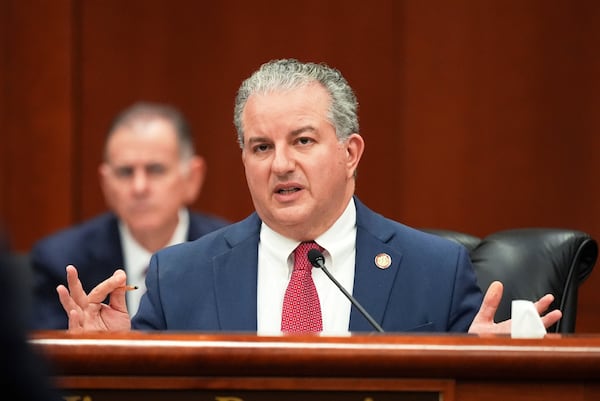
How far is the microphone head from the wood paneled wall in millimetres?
2283

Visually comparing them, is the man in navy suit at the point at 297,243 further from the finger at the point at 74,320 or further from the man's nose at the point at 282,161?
the finger at the point at 74,320

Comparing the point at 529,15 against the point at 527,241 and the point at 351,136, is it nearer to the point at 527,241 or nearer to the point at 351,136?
the point at 527,241

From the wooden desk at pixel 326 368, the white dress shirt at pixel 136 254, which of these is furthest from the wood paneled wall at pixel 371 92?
the wooden desk at pixel 326 368

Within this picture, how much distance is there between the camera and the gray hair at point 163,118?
3.94 m

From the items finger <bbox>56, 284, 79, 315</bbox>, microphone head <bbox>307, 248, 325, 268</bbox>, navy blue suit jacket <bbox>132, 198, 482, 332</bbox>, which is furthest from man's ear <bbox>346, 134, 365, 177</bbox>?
finger <bbox>56, 284, 79, 315</bbox>

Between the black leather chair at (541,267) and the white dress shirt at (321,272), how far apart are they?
1.54 feet

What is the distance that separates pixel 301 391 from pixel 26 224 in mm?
3088

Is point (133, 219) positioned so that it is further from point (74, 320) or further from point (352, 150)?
point (74, 320)

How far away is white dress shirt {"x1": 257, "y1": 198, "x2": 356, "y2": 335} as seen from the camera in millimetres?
2371

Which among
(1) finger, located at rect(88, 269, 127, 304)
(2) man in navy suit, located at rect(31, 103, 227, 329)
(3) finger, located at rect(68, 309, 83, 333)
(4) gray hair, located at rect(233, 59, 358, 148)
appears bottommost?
(3) finger, located at rect(68, 309, 83, 333)

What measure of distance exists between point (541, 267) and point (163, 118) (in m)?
1.74

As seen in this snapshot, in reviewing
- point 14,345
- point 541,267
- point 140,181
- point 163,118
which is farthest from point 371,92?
point 14,345

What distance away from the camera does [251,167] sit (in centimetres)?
247

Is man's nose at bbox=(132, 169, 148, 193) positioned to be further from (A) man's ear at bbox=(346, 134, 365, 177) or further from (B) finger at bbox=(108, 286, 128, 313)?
(B) finger at bbox=(108, 286, 128, 313)
